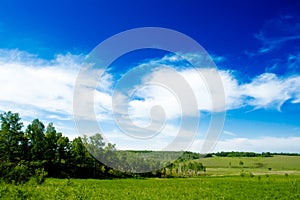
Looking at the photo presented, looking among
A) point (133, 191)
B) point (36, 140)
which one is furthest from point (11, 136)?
point (133, 191)

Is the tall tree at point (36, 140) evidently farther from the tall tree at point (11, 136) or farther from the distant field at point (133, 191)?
the distant field at point (133, 191)

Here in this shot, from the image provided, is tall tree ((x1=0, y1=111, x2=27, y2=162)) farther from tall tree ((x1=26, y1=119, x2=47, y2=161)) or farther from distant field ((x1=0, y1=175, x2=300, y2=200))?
distant field ((x1=0, y1=175, x2=300, y2=200))

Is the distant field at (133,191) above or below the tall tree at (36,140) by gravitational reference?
below

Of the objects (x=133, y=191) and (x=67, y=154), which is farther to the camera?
(x=67, y=154)

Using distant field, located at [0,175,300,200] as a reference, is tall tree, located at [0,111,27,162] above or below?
above

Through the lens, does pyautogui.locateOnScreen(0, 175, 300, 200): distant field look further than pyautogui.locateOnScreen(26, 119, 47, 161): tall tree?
No

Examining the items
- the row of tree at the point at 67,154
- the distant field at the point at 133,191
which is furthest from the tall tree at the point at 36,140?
the distant field at the point at 133,191

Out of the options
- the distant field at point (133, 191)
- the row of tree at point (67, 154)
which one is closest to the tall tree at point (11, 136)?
the row of tree at point (67, 154)

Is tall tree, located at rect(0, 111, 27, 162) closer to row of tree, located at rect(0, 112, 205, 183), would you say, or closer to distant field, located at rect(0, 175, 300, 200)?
row of tree, located at rect(0, 112, 205, 183)

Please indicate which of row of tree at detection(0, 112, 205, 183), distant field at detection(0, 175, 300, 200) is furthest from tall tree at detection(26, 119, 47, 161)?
distant field at detection(0, 175, 300, 200)

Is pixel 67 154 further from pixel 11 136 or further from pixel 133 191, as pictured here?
pixel 133 191

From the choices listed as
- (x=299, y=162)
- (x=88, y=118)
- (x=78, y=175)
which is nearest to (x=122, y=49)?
(x=88, y=118)

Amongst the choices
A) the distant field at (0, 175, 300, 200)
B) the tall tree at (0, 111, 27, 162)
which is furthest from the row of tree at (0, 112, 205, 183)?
the distant field at (0, 175, 300, 200)

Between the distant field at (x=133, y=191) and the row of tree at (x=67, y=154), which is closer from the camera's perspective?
the distant field at (x=133, y=191)
